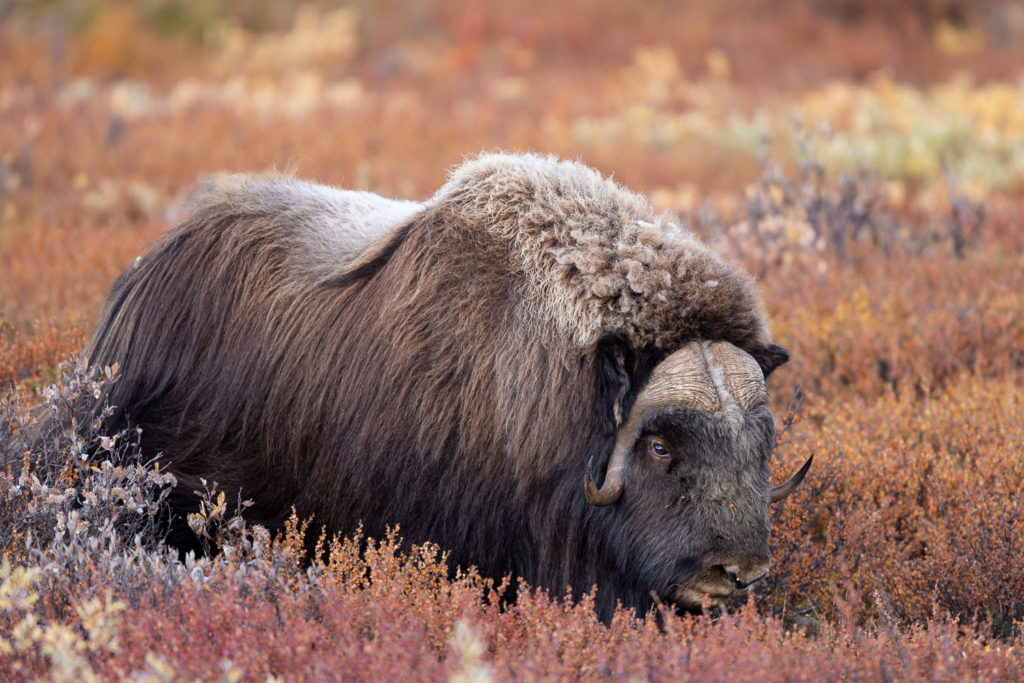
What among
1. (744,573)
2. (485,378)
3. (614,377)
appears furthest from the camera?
(485,378)

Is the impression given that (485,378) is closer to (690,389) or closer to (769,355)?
(690,389)

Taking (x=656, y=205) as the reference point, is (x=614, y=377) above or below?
below

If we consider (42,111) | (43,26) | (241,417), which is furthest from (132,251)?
(43,26)

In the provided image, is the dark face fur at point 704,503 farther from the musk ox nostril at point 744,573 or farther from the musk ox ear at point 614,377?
the musk ox ear at point 614,377

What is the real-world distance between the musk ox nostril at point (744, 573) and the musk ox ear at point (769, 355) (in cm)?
61

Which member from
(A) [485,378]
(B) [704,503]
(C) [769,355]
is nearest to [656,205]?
(C) [769,355]

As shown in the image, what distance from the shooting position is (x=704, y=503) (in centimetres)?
283

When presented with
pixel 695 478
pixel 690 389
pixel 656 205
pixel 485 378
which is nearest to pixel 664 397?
pixel 690 389

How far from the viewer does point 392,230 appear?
11.3 feet

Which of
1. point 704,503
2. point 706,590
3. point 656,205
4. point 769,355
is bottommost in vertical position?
point 706,590

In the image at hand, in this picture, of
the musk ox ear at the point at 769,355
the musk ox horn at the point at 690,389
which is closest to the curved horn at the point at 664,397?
the musk ox horn at the point at 690,389

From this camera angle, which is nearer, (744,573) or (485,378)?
(744,573)

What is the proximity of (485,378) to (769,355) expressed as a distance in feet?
2.71

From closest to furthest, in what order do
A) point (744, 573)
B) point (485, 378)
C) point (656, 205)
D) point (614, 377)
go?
A: point (744, 573), point (614, 377), point (485, 378), point (656, 205)
